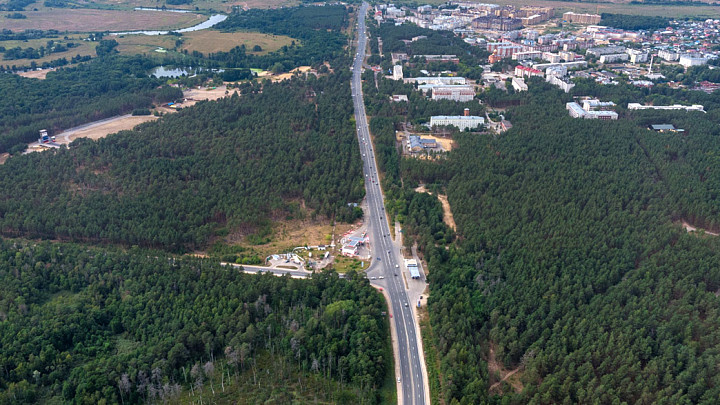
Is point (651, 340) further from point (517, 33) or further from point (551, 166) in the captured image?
point (517, 33)

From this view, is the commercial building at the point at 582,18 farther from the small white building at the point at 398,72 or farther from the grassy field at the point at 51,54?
the grassy field at the point at 51,54

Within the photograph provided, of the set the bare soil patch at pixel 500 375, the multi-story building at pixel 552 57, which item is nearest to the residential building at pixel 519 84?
the multi-story building at pixel 552 57

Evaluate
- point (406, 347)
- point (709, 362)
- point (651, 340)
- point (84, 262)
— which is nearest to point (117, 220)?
point (84, 262)

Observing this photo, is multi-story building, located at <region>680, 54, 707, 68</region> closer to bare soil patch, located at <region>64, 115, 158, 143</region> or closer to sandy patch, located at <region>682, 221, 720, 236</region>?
sandy patch, located at <region>682, 221, 720, 236</region>

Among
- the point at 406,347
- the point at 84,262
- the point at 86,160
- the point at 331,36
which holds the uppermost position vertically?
the point at 331,36

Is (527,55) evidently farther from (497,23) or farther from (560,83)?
(497,23)

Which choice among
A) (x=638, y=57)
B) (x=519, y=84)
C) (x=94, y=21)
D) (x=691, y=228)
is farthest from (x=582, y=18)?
(x=94, y=21)

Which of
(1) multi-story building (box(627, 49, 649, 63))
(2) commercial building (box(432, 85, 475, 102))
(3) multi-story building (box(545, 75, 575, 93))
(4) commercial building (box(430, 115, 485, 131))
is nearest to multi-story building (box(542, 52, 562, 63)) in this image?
(1) multi-story building (box(627, 49, 649, 63))
